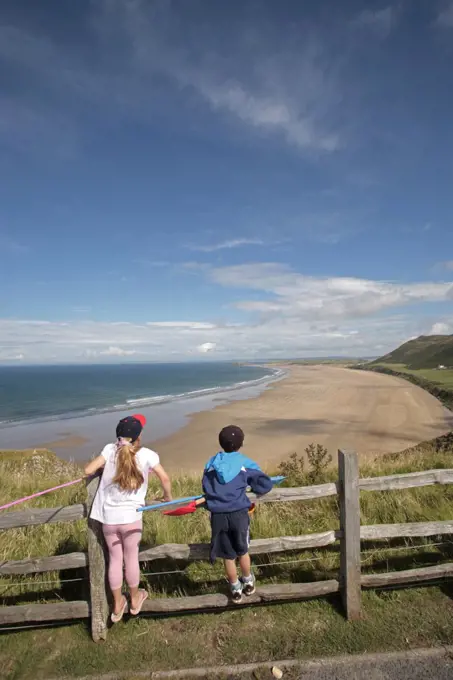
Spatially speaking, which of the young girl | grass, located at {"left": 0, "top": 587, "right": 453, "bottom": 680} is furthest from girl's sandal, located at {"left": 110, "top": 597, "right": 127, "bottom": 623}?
grass, located at {"left": 0, "top": 587, "right": 453, "bottom": 680}

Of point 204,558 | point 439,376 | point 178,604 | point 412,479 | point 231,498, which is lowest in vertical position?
point 439,376

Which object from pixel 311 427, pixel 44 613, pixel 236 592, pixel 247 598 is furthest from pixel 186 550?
pixel 311 427

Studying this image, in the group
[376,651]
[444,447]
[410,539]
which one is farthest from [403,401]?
[376,651]

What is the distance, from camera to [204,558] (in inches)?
157

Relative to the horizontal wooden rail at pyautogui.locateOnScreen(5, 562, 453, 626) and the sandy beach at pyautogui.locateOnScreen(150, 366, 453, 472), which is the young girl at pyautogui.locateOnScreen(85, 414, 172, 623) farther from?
the sandy beach at pyautogui.locateOnScreen(150, 366, 453, 472)

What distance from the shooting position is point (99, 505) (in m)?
3.55

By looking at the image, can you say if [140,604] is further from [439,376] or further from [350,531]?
[439,376]

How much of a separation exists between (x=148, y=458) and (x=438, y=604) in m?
3.53

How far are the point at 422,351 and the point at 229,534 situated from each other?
14522 cm

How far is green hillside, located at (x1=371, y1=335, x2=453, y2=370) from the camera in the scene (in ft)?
346

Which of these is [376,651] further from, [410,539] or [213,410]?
[213,410]

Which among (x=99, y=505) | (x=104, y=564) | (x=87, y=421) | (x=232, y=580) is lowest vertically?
(x=87, y=421)

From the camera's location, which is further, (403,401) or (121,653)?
(403,401)

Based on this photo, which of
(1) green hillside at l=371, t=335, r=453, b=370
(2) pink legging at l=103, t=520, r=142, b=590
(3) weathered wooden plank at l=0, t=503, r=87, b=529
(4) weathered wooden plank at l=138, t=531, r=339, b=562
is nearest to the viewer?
(2) pink legging at l=103, t=520, r=142, b=590
